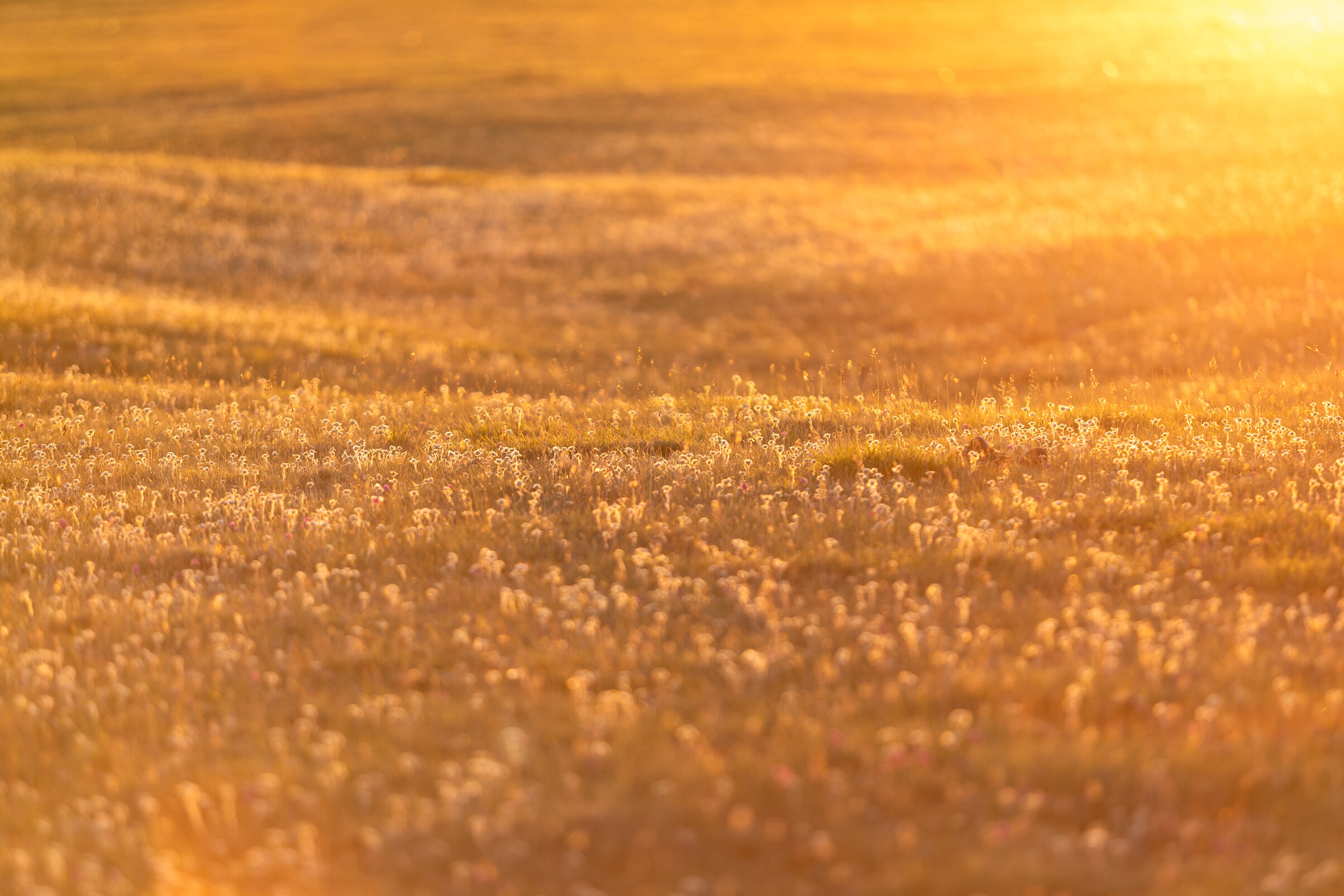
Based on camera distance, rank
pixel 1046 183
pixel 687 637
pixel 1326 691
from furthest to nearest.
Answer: pixel 1046 183
pixel 687 637
pixel 1326 691

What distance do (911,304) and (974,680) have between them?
782 inches

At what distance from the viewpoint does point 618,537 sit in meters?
7.23

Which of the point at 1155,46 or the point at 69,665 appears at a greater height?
the point at 1155,46

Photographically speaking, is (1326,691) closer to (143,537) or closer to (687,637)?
(687,637)

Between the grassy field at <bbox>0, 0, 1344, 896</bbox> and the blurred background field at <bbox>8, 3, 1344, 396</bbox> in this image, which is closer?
the grassy field at <bbox>0, 0, 1344, 896</bbox>

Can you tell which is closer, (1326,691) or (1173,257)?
(1326,691)

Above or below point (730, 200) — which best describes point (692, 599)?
below

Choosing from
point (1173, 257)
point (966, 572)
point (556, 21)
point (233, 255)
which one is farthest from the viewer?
point (556, 21)

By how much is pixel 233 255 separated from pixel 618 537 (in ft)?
83.6

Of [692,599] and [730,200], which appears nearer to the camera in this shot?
[692,599]

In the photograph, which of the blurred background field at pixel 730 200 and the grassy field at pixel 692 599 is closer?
the grassy field at pixel 692 599

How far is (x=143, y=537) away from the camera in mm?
7660

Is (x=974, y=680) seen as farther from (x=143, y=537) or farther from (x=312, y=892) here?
(x=143, y=537)

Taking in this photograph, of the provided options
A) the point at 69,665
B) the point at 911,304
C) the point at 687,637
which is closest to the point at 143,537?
the point at 69,665
